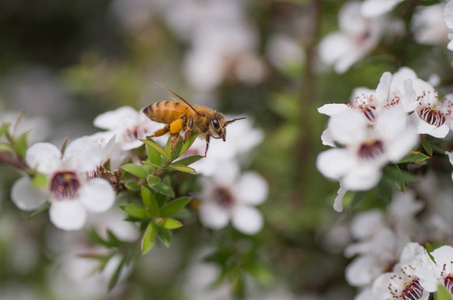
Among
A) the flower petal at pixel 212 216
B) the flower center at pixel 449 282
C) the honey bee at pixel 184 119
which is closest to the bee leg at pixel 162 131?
the honey bee at pixel 184 119

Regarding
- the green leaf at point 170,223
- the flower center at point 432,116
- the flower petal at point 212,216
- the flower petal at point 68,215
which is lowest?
the flower petal at point 212,216

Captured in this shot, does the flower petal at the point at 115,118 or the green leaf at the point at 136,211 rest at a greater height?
the flower petal at the point at 115,118

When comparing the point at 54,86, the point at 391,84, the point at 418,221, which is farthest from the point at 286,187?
the point at 54,86

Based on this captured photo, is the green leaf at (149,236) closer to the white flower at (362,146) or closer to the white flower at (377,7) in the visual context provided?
the white flower at (362,146)

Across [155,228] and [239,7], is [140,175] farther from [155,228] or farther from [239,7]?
[239,7]

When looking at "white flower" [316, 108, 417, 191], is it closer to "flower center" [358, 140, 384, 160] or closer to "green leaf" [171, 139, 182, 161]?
"flower center" [358, 140, 384, 160]
